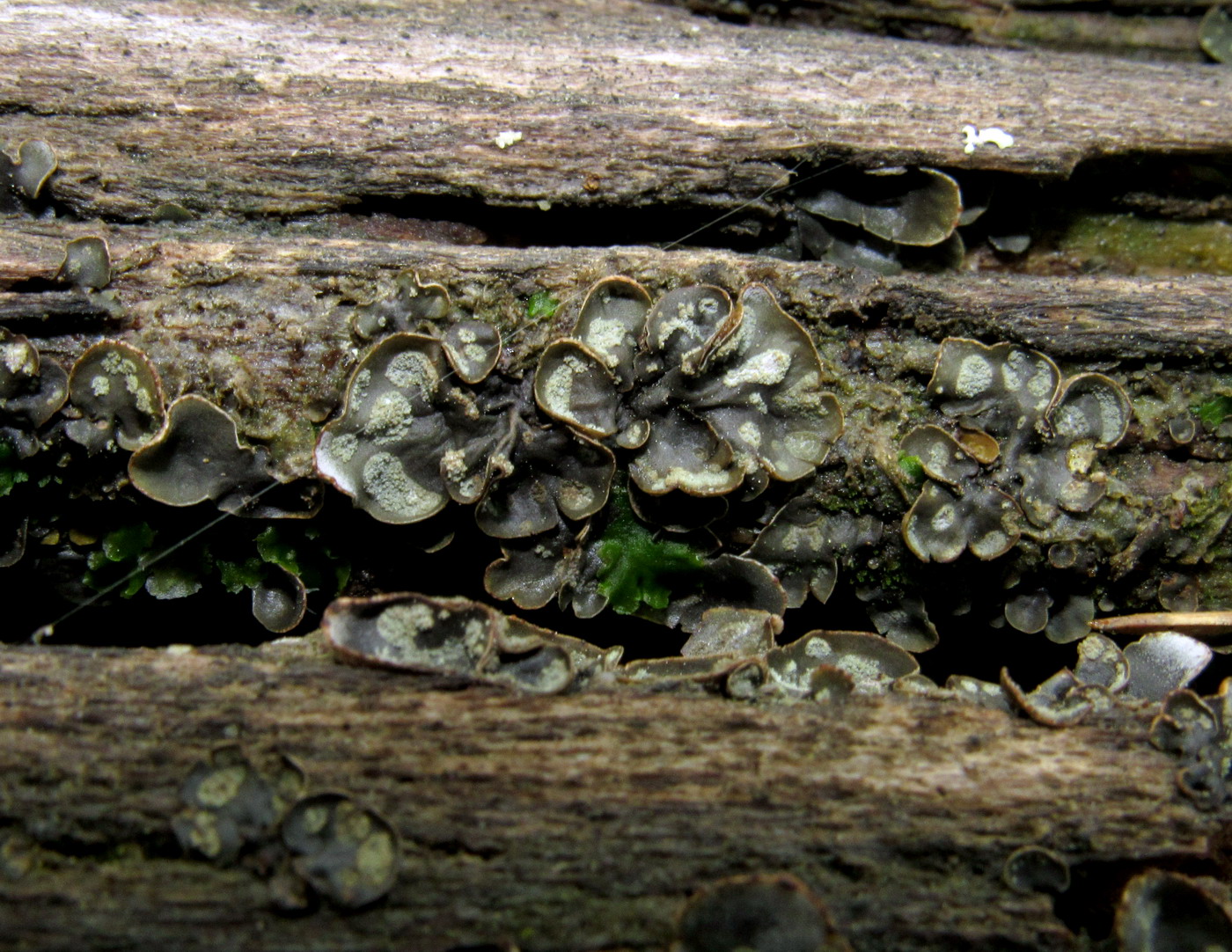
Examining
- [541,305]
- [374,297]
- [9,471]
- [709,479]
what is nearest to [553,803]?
[709,479]

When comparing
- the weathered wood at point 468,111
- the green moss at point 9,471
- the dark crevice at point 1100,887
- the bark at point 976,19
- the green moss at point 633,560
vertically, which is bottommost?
the dark crevice at point 1100,887

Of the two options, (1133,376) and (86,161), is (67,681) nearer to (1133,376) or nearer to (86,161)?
(86,161)

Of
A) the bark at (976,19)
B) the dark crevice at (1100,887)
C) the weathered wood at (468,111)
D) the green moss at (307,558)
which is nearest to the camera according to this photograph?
the dark crevice at (1100,887)

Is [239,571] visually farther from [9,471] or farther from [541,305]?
[541,305]

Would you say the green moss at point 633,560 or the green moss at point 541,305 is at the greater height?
the green moss at point 541,305

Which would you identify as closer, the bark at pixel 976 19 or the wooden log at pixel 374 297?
the wooden log at pixel 374 297

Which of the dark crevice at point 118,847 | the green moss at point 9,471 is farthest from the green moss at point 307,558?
the dark crevice at point 118,847

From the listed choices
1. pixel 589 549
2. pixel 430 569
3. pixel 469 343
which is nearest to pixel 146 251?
pixel 469 343

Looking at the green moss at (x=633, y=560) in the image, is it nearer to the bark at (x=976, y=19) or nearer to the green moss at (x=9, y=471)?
the green moss at (x=9, y=471)
